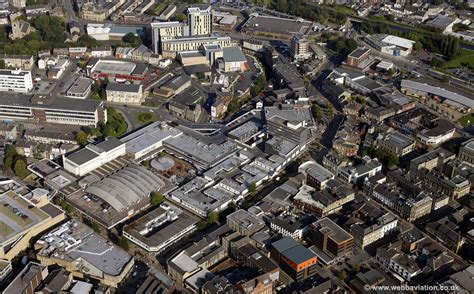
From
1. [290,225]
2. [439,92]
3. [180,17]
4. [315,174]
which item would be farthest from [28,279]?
[180,17]

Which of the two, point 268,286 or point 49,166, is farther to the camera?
point 49,166

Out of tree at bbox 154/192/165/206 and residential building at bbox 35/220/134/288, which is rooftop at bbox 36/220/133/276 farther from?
tree at bbox 154/192/165/206

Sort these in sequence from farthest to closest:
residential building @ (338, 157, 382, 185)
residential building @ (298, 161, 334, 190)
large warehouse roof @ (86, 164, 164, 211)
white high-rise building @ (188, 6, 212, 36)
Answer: white high-rise building @ (188, 6, 212, 36) < residential building @ (338, 157, 382, 185) < residential building @ (298, 161, 334, 190) < large warehouse roof @ (86, 164, 164, 211)

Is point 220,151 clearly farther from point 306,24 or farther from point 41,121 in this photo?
point 306,24

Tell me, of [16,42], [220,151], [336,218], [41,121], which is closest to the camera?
[336,218]

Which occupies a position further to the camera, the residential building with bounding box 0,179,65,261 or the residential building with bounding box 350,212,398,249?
the residential building with bounding box 350,212,398,249

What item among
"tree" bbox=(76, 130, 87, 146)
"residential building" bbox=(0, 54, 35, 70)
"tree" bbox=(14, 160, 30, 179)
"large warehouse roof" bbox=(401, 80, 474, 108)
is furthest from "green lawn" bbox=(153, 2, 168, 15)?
"tree" bbox=(14, 160, 30, 179)

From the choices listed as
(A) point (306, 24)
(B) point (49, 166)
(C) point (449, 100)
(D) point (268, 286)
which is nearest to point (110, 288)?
(D) point (268, 286)
